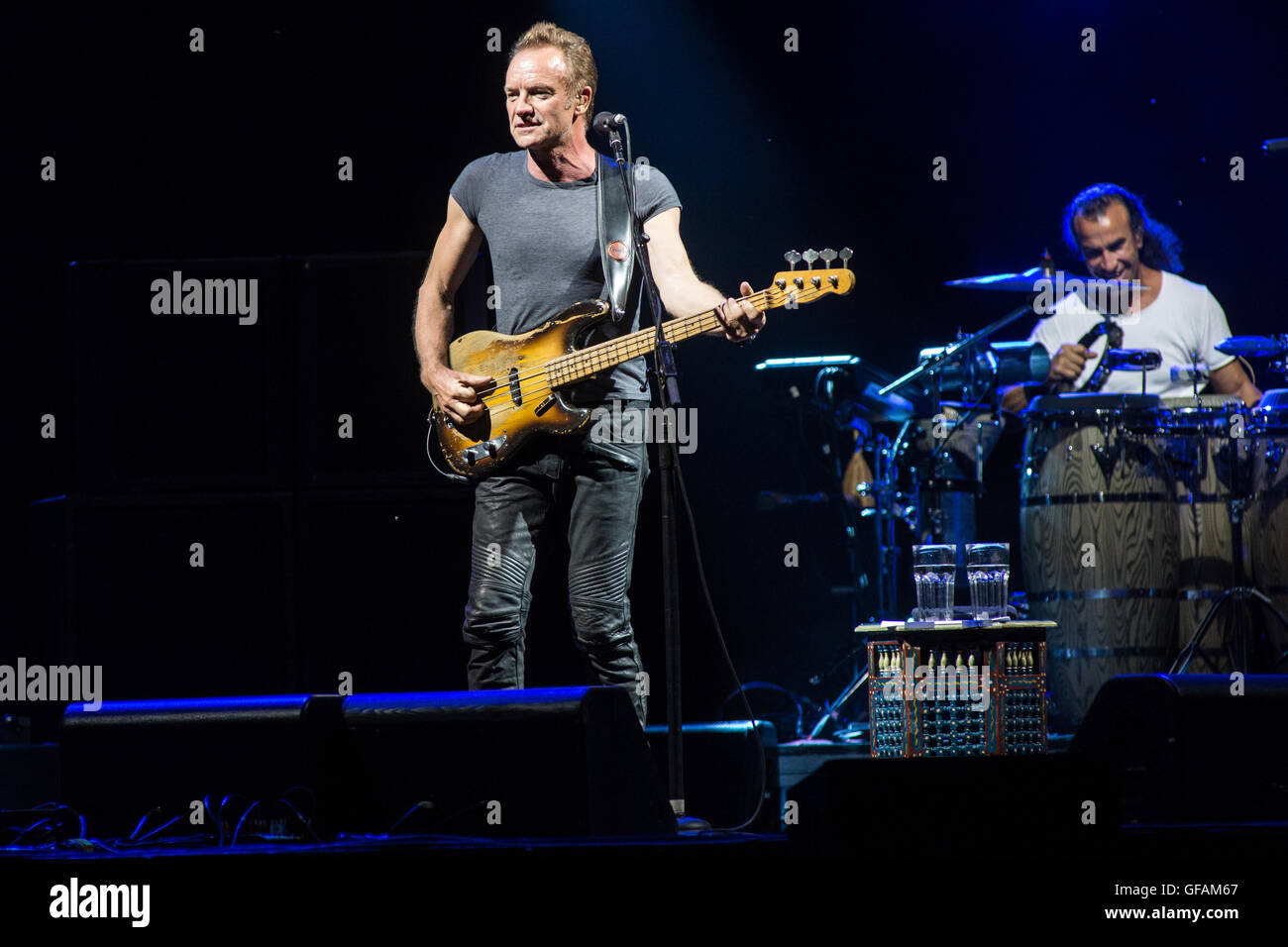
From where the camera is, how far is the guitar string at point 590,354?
3896mm

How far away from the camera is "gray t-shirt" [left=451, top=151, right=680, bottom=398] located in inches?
160

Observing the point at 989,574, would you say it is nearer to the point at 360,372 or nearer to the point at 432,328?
the point at 432,328

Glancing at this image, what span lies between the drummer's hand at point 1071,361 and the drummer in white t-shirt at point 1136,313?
140 millimetres

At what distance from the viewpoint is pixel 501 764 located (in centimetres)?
295

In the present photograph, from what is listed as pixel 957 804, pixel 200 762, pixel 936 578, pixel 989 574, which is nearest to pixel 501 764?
pixel 200 762

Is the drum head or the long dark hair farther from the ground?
the long dark hair

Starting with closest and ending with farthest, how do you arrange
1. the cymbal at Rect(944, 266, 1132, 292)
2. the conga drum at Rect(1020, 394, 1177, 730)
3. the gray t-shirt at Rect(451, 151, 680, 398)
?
the gray t-shirt at Rect(451, 151, 680, 398), the conga drum at Rect(1020, 394, 1177, 730), the cymbal at Rect(944, 266, 1132, 292)

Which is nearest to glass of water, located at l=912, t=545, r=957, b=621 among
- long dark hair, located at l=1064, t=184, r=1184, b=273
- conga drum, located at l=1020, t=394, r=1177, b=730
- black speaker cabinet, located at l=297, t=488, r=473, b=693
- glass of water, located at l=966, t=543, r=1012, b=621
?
glass of water, located at l=966, t=543, r=1012, b=621

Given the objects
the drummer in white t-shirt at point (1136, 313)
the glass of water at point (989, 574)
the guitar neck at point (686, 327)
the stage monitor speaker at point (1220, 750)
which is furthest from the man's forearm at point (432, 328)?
the drummer in white t-shirt at point (1136, 313)

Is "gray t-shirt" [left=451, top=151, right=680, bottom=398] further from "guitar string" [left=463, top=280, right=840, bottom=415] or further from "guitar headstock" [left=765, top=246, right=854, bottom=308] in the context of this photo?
"guitar headstock" [left=765, top=246, right=854, bottom=308]

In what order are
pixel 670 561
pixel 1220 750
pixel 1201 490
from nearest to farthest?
1. pixel 1220 750
2. pixel 670 561
3. pixel 1201 490

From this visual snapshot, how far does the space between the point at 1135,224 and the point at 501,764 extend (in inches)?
172

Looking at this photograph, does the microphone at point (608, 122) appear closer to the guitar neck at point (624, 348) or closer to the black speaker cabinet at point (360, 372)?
the guitar neck at point (624, 348)

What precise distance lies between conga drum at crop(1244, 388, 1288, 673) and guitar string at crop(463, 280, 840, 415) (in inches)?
92.4
